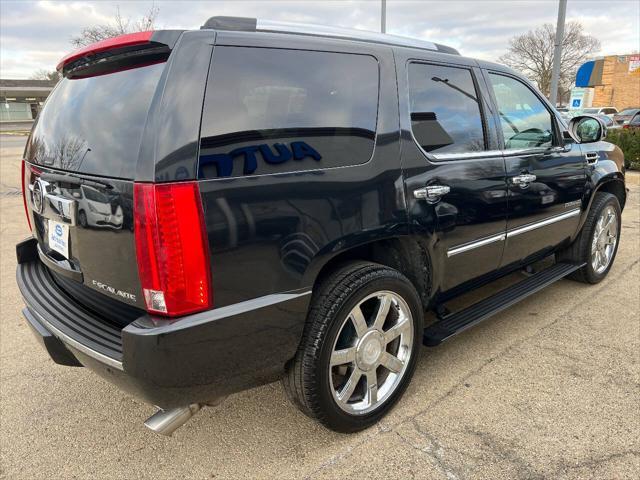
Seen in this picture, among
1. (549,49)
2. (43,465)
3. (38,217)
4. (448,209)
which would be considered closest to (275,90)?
(448,209)

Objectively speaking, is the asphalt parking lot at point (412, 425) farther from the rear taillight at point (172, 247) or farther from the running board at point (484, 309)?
the rear taillight at point (172, 247)

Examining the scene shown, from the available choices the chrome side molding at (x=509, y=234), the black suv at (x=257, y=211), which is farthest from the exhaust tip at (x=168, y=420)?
the chrome side molding at (x=509, y=234)

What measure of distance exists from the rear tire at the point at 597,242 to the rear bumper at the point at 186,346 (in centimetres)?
305

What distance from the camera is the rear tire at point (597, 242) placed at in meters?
4.08

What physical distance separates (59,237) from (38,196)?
26 centimetres

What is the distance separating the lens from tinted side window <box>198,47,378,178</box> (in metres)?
1.82

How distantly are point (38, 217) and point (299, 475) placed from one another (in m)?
1.80

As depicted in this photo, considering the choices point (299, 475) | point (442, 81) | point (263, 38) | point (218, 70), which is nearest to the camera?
point (218, 70)

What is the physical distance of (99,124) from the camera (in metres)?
2.02

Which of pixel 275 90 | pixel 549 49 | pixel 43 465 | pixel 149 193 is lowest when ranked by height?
pixel 43 465

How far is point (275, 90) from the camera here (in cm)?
200

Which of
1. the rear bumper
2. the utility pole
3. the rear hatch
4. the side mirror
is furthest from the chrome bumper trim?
the utility pole

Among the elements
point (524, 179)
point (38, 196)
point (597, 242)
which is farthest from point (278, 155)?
point (597, 242)

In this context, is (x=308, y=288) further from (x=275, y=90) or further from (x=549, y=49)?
(x=549, y=49)
